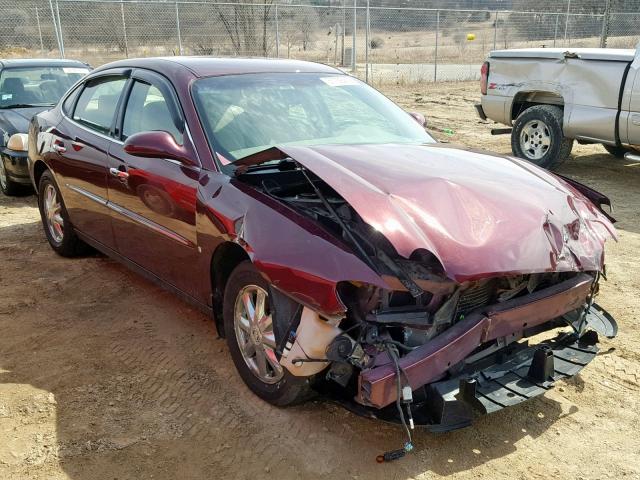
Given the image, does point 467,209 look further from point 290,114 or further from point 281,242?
point 290,114

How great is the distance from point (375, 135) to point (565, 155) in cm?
551

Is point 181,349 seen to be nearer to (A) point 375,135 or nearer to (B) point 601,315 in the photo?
(A) point 375,135

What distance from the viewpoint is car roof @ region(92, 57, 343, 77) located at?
414 centimetres

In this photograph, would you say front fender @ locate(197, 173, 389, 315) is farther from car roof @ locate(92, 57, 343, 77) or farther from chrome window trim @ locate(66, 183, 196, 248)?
car roof @ locate(92, 57, 343, 77)

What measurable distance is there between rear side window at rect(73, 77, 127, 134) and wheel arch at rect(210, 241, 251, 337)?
1.73 m

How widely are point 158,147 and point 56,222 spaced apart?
2616mm

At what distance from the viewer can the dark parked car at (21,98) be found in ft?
24.3

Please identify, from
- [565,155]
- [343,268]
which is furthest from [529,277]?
[565,155]

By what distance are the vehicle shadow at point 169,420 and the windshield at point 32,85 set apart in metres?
4.92

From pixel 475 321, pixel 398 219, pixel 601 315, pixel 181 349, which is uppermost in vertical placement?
pixel 398 219

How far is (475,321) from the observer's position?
9.18ft

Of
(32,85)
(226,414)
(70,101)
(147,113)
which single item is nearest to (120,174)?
(147,113)

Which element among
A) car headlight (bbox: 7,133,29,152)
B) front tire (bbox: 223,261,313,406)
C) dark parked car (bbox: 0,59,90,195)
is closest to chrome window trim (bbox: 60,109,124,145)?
front tire (bbox: 223,261,313,406)

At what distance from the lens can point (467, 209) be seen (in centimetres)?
293
